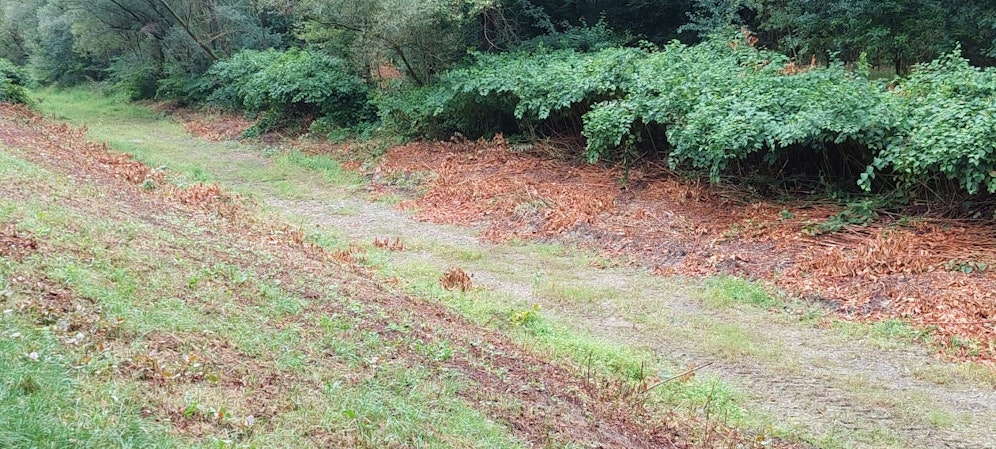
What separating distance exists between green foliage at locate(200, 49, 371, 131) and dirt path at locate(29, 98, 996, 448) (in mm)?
8449

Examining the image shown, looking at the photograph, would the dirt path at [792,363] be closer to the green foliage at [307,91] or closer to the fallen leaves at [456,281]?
the fallen leaves at [456,281]

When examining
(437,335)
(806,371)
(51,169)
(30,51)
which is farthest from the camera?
(30,51)

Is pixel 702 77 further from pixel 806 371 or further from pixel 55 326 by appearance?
pixel 55 326

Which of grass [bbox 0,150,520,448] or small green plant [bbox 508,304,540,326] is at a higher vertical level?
grass [bbox 0,150,520,448]

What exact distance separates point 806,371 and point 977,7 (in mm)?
9419

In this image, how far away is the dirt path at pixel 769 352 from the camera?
4520mm

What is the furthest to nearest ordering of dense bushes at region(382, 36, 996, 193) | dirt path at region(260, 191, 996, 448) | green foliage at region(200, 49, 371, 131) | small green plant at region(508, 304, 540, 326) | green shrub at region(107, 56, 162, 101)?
green shrub at region(107, 56, 162, 101)
green foliage at region(200, 49, 371, 131)
dense bushes at region(382, 36, 996, 193)
small green plant at region(508, 304, 540, 326)
dirt path at region(260, 191, 996, 448)

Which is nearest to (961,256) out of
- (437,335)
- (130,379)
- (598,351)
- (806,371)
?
(806,371)

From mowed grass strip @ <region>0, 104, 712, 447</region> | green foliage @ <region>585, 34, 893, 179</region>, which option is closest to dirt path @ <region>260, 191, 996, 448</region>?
mowed grass strip @ <region>0, 104, 712, 447</region>

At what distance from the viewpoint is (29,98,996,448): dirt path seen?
14.8 feet

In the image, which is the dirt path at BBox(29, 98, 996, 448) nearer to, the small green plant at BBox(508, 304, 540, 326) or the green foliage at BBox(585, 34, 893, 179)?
the small green plant at BBox(508, 304, 540, 326)

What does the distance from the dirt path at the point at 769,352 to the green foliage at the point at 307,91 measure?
333 inches

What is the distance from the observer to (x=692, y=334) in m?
6.00

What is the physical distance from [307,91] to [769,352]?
13.2m
